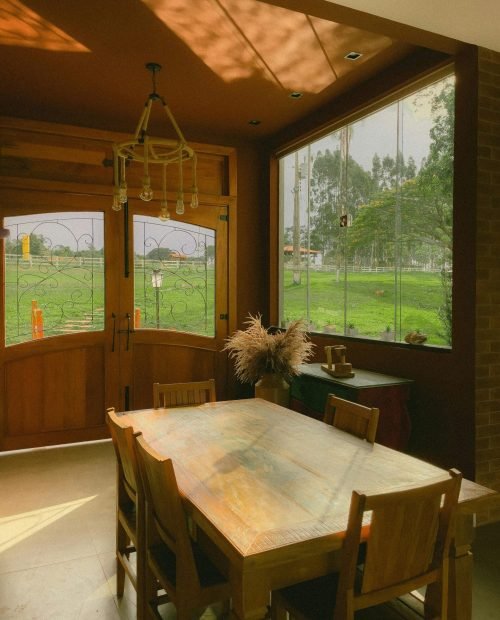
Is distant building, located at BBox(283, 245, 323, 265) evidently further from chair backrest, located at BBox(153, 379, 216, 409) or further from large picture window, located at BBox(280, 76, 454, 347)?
chair backrest, located at BBox(153, 379, 216, 409)

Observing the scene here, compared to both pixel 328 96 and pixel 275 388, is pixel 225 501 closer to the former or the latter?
pixel 275 388

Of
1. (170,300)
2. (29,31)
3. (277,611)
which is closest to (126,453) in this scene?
(277,611)

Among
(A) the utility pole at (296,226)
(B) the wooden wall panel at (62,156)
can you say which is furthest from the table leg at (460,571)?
(B) the wooden wall panel at (62,156)

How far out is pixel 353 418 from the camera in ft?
7.80

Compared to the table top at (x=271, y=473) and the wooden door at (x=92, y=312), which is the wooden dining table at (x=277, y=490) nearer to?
the table top at (x=271, y=473)

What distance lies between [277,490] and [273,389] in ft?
6.01

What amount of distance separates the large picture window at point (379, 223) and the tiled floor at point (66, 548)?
1.60 m

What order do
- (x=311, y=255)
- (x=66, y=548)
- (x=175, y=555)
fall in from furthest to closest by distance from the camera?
(x=311, y=255) < (x=66, y=548) < (x=175, y=555)

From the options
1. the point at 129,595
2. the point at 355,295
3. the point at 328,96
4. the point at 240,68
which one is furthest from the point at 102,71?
the point at 129,595

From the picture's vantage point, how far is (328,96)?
4.42m

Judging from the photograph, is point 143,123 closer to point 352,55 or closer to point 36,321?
point 352,55

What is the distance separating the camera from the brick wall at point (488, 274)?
10.2 feet

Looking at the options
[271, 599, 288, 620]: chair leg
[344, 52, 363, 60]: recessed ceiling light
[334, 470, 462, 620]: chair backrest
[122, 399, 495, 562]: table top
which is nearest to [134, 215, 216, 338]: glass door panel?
[344, 52, 363, 60]: recessed ceiling light

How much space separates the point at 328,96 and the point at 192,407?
3.07m
